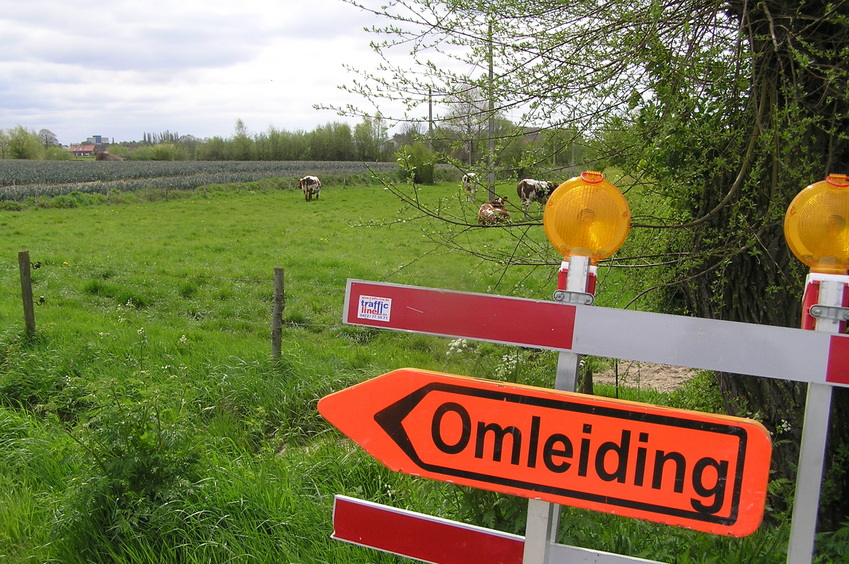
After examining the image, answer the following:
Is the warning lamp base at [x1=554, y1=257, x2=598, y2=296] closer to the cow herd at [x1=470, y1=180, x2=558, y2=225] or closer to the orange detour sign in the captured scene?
the orange detour sign

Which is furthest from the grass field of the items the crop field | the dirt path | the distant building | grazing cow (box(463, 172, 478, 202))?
the distant building

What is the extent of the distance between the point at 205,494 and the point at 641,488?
252cm

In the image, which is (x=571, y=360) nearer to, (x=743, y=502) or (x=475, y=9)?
(x=743, y=502)

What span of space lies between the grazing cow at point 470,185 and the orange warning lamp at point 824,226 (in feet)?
7.08

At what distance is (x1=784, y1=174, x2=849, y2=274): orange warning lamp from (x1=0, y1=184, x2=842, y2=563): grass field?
4.75 ft

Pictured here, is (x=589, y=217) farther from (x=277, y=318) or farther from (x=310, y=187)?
(x=310, y=187)

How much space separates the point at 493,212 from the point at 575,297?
212 cm

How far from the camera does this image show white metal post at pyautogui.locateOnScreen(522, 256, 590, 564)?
1587 millimetres

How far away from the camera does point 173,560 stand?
3.03 metres

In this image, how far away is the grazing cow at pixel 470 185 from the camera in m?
3.62

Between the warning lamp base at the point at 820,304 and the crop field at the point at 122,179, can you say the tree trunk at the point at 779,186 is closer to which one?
the warning lamp base at the point at 820,304

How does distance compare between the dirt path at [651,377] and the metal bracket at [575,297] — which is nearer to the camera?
the metal bracket at [575,297]

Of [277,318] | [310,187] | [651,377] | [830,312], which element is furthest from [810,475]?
[310,187]

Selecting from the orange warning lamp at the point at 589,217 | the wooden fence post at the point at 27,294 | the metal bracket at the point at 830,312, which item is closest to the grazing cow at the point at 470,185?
the orange warning lamp at the point at 589,217
